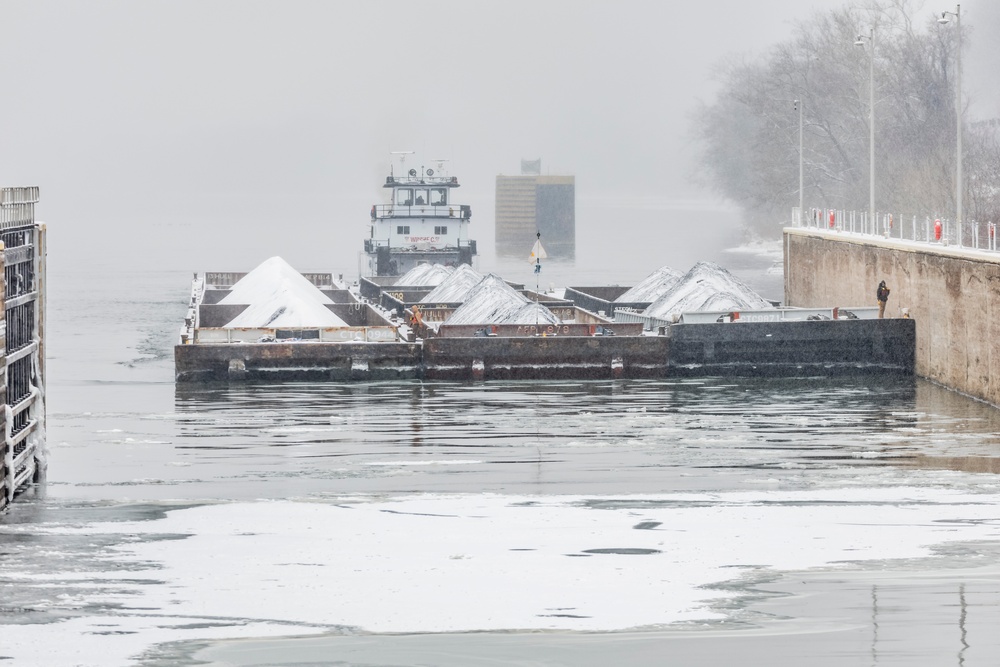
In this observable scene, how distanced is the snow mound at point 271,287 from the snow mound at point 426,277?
10.8ft

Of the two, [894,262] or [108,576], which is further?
[894,262]

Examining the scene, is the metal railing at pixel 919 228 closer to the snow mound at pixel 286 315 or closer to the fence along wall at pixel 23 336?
the snow mound at pixel 286 315

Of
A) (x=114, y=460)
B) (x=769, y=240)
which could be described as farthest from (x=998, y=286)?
(x=769, y=240)

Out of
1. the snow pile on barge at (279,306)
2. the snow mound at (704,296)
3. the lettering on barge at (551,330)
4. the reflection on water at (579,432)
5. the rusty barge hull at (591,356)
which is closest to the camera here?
the reflection on water at (579,432)

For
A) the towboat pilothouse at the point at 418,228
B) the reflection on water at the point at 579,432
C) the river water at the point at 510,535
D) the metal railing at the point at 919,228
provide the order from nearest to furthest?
1. the river water at the point at 510,535
2. the reflection on water at the point at 579,432
3. the metal railing at the point at 919,228
4. the towboat pilothouse at the point at 418,228

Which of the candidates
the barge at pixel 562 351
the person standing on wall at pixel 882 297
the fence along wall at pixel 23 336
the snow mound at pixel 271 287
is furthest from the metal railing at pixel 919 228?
the fence along wall at pixel 23 336

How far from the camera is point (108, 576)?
1723 cm

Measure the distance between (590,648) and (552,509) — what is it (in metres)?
6.41

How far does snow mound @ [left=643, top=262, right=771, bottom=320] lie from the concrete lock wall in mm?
2936

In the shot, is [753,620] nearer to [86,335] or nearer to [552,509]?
[552,509]

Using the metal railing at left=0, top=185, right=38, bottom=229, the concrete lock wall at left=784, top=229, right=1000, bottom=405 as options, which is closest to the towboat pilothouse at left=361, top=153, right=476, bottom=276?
the concrete lock wall at left=784, top=229, right=1000, bottom=405

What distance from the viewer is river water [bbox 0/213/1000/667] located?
49.2 feet

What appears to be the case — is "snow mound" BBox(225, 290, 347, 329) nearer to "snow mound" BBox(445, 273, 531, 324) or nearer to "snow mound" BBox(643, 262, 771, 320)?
"snow mound" BBox(445, 273, 531, 324)

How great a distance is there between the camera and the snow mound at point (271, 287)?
1908 inches
